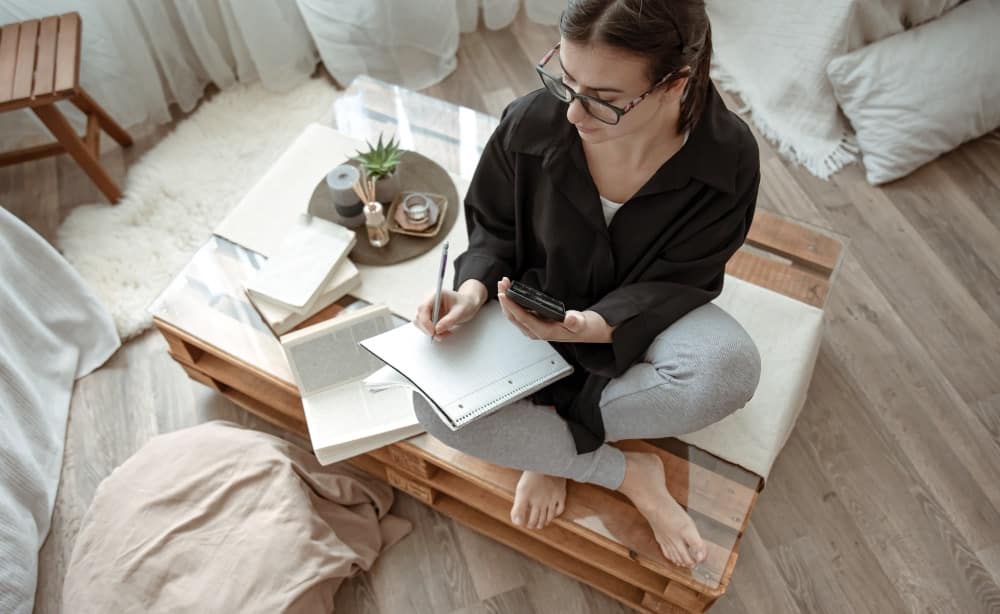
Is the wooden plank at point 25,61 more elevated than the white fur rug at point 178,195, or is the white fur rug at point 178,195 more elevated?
the wooden plank at point 25,61

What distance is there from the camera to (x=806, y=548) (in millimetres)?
1483

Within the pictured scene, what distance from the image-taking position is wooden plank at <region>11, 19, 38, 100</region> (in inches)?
68.5

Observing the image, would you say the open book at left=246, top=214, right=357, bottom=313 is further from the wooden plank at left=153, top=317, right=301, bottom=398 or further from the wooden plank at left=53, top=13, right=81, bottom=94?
the wooden plank at left=53, top=13, right=81, bottom=94

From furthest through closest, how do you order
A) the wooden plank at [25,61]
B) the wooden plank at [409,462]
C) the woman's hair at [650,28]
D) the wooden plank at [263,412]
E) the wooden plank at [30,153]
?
the wooden plank at [30,153]
the wooden plank at [25,61]
the wooden plank at [263,412]
the wooden plank at [409,462]
the woman's hair at [650,28]

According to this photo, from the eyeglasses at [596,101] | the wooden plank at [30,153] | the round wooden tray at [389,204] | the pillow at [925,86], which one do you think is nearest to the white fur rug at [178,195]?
the wooden plank at [30,153]

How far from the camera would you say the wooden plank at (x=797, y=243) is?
1539 millimetres

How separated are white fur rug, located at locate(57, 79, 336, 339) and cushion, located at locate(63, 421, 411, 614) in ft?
1.80

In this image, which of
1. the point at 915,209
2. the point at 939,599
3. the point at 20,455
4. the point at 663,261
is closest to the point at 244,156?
the point at 20,455

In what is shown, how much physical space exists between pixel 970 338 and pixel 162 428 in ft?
6.04

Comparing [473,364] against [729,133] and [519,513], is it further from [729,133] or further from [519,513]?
[729,133]

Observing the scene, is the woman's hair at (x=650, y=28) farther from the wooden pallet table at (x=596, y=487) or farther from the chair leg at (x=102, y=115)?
the chair leg at (x=102, y=115)

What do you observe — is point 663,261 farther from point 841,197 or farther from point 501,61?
point 501,61

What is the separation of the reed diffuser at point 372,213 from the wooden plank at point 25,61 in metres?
0.88

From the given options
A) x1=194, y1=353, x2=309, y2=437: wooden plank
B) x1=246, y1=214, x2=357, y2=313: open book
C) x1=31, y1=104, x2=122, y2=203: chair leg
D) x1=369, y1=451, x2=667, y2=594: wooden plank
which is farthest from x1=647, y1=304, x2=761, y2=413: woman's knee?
x1=31, y1=104, x2=122, y2=203: chair leg
